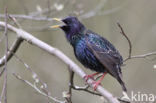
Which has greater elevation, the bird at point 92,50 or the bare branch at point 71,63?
the bird at point 92,50

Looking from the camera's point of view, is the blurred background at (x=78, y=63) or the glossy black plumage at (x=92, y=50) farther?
the blurred background at (x=78, y=63)

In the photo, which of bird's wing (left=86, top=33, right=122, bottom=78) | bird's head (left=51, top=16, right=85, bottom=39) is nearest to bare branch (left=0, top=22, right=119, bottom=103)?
bird's wing (left=86, top=33, right=122, bottom=78)

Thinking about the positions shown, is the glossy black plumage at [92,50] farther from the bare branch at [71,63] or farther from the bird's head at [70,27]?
the bare branch at [71,63]

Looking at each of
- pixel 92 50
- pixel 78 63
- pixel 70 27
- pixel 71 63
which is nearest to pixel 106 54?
pixel 92 50

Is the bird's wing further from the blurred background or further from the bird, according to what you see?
the blurred background

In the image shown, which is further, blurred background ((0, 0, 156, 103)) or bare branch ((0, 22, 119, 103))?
blurred background ((0, 0, 156, 103))

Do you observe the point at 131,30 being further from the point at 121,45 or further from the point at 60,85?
the point at 60,85

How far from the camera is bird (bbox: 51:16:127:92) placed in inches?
198

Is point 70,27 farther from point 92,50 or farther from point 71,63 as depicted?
point 71,63

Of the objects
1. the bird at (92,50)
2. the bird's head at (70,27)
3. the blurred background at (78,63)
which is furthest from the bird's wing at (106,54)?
the blurred background at (78,63)

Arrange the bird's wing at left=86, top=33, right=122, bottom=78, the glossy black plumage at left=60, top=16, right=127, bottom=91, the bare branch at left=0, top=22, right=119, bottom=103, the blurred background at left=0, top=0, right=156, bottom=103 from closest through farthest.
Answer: the bare branch at left=0, top=22, right=119, bottom=103, the bird's wing at left=86, top=33, right=122, bottom=78, the glossy black plumage at left=60, top=16, right=127, bottom=91, the blurred background at left=0, top=0, right=156, bottom=103

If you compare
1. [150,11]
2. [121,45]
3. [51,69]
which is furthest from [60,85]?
[150,11]

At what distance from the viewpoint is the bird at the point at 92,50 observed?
5.03m

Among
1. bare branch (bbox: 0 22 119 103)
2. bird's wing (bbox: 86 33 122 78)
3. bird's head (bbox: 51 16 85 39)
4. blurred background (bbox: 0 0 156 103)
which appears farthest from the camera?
blurred background (bbox: 0 0 156 103)
